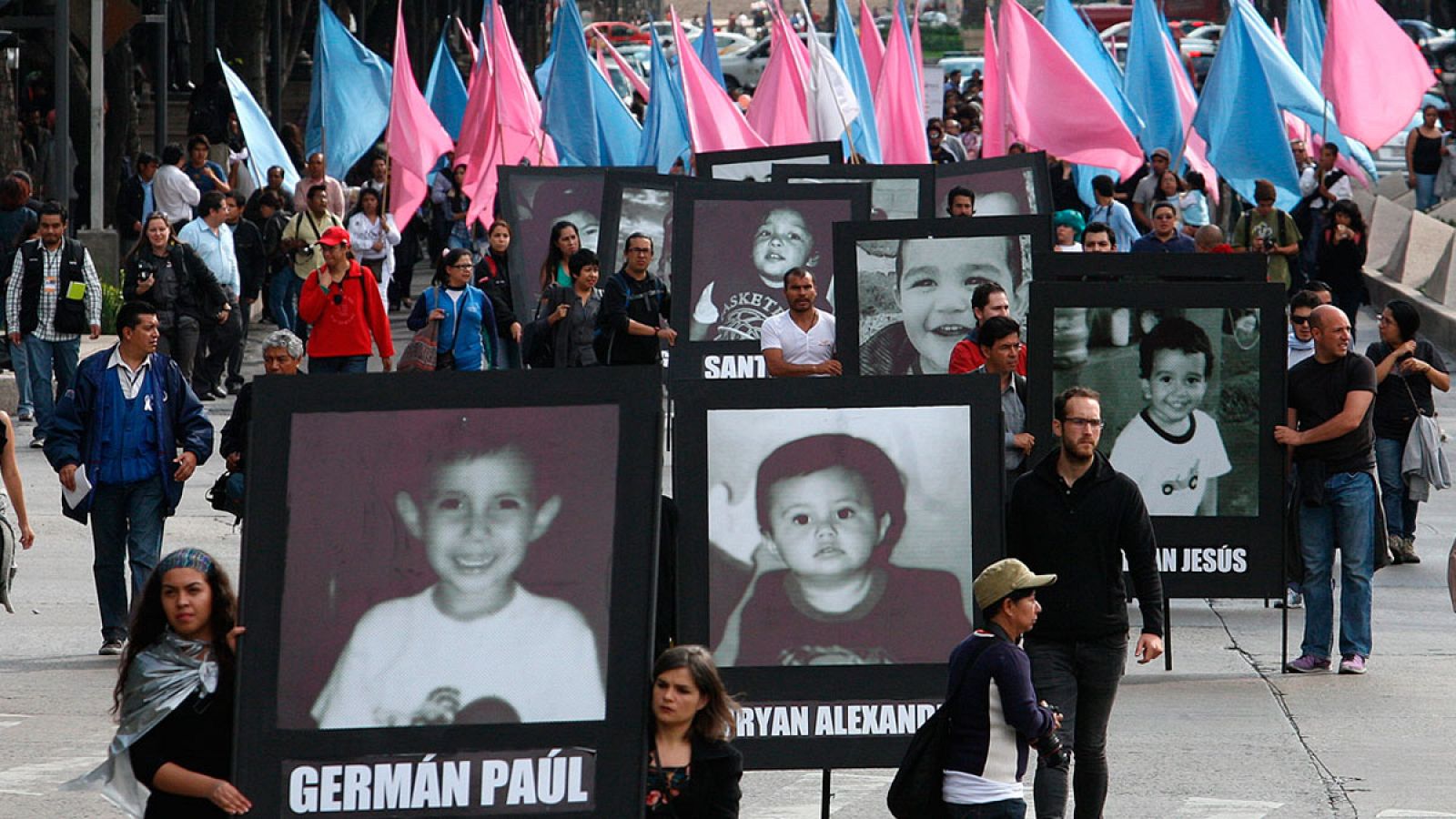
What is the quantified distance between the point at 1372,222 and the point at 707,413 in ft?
79.6

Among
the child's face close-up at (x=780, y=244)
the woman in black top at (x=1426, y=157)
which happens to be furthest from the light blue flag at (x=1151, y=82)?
the woman in black top at (x=1426, y=157)

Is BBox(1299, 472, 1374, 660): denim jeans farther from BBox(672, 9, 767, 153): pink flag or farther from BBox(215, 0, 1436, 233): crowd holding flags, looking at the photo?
BBox(672, 9, 767, 153): pink flag

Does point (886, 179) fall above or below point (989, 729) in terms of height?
above

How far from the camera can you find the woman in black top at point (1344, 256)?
22.3 metres

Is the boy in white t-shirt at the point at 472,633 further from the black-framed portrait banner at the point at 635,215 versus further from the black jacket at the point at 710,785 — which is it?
the black-framed portrait banner at the point at 635,215

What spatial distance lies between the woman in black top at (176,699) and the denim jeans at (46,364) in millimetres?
11229

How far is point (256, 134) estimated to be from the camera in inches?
909

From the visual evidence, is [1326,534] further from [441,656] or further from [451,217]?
[451,217]

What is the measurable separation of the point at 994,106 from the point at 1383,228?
894 cm

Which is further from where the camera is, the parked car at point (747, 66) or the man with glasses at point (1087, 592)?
the parked car at point (747, 66)

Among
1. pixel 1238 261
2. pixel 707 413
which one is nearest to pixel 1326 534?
pixel 1238 261

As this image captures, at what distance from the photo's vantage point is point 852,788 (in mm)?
9062

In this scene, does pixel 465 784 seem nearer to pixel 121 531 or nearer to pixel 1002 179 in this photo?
pixel 121 531

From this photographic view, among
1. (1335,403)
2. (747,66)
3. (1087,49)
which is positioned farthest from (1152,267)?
(747,66)
